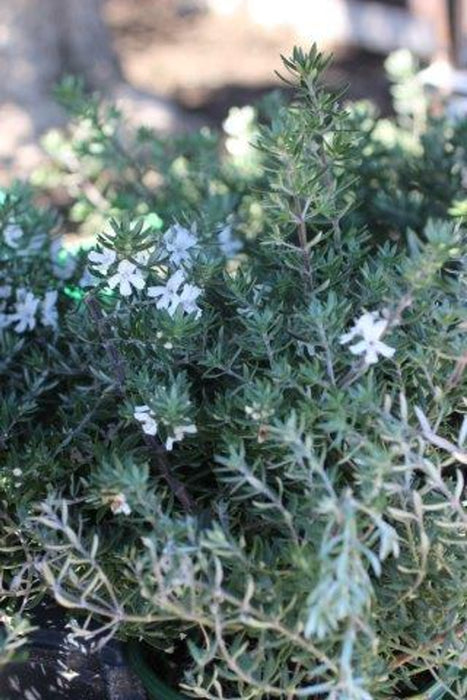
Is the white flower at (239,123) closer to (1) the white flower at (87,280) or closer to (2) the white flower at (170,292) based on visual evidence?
(1) the white flower at (87,280)

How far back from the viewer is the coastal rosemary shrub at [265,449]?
5.08 feet

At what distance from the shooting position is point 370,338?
1.62 metres

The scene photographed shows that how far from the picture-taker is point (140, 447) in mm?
1816

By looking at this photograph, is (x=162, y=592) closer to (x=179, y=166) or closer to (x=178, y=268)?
(x=178, y=268)

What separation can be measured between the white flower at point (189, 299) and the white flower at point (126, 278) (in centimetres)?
7

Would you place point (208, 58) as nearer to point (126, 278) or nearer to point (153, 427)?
point (126, 278)

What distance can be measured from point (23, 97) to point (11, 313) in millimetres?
3916

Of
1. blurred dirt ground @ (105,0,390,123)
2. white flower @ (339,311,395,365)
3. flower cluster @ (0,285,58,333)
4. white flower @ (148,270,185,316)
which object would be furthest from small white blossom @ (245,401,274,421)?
blurred dirt ground @ (105,0,390,123)

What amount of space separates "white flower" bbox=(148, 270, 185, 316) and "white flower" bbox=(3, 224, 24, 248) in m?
0.58

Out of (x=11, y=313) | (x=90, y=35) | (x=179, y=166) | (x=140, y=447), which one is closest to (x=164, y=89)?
(x=90, y=35)

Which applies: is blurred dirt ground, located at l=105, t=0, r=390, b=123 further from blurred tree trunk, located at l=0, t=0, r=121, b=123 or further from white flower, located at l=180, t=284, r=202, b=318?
white flower, located at l=180, t=284, r=202, b=318

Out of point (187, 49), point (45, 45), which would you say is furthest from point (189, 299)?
point (187, 49)

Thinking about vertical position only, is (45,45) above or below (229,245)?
below

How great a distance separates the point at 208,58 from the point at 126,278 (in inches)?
242
